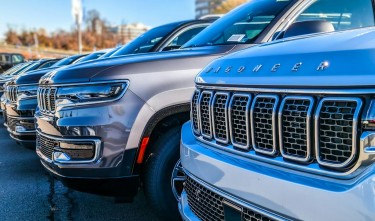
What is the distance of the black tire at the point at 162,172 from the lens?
3.19 m

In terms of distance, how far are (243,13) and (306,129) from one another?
2586mm

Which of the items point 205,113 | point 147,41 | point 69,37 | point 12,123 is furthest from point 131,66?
point 69,37

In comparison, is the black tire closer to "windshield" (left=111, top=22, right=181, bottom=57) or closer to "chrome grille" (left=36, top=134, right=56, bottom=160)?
"chrome grille" (left=36, top=134, right=56, bottom=160)

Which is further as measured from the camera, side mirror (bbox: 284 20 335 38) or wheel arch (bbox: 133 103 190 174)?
wheel arch (bbox: 133 103 190 174)

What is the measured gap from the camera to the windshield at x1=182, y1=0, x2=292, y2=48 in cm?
359

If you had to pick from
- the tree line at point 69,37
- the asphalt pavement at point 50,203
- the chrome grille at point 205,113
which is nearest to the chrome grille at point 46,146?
the asphalt pavement at point 50,203

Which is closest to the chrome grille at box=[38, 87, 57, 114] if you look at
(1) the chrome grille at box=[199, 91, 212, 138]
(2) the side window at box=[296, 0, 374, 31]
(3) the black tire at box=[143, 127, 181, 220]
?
(3) the black tire at box=[143, 127, 181, 220]

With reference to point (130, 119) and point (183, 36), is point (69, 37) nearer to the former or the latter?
point (183, 36)

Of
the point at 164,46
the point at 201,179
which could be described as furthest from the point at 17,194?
the point at 201,179

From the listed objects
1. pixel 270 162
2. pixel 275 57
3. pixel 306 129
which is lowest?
pixel 270 162

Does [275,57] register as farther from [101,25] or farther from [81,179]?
[101,25]

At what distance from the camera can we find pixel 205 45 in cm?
379

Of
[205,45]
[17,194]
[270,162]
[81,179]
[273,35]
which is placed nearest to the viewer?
[270,162]

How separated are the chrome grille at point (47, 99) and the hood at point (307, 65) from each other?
1.92m
